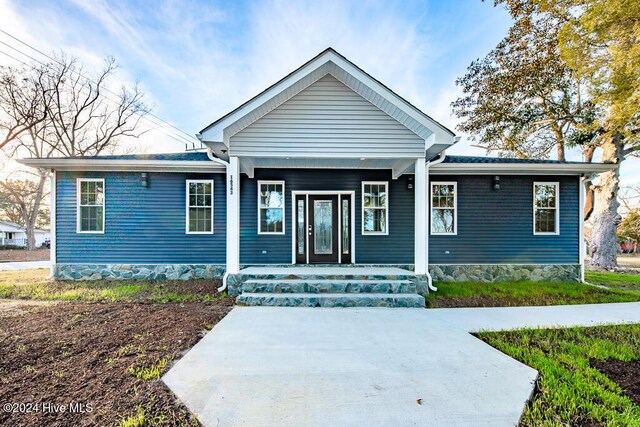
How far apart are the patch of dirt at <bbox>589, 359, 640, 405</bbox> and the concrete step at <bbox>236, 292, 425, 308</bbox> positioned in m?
2.50

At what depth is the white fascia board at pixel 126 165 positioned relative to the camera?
22.8 ft

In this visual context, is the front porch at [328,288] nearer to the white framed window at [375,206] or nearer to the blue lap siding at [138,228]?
the white framed window at [375,206]

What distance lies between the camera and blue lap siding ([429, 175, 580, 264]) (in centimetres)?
763

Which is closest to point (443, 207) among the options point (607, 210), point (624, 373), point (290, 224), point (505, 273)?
point (505, 273)

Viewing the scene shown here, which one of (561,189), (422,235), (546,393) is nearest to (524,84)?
(561,189)

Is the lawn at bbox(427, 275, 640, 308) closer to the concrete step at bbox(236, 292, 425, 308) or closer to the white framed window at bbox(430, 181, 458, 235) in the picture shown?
the concrete step at bbox(236, 292, 425, 308)

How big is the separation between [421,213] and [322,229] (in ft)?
9.26

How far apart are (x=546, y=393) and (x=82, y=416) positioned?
3895 mm

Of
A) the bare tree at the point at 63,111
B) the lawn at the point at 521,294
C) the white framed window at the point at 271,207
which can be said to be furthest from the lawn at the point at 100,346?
the bare tree at the point at 63,111

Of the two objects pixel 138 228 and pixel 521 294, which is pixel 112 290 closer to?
pixel 138 228

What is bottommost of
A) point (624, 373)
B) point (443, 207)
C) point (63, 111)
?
point (624, 373)

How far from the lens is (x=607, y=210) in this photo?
10.2 metres

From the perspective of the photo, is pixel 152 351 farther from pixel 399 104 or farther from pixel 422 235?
pixel 399 104

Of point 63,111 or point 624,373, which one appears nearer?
point 624,373
